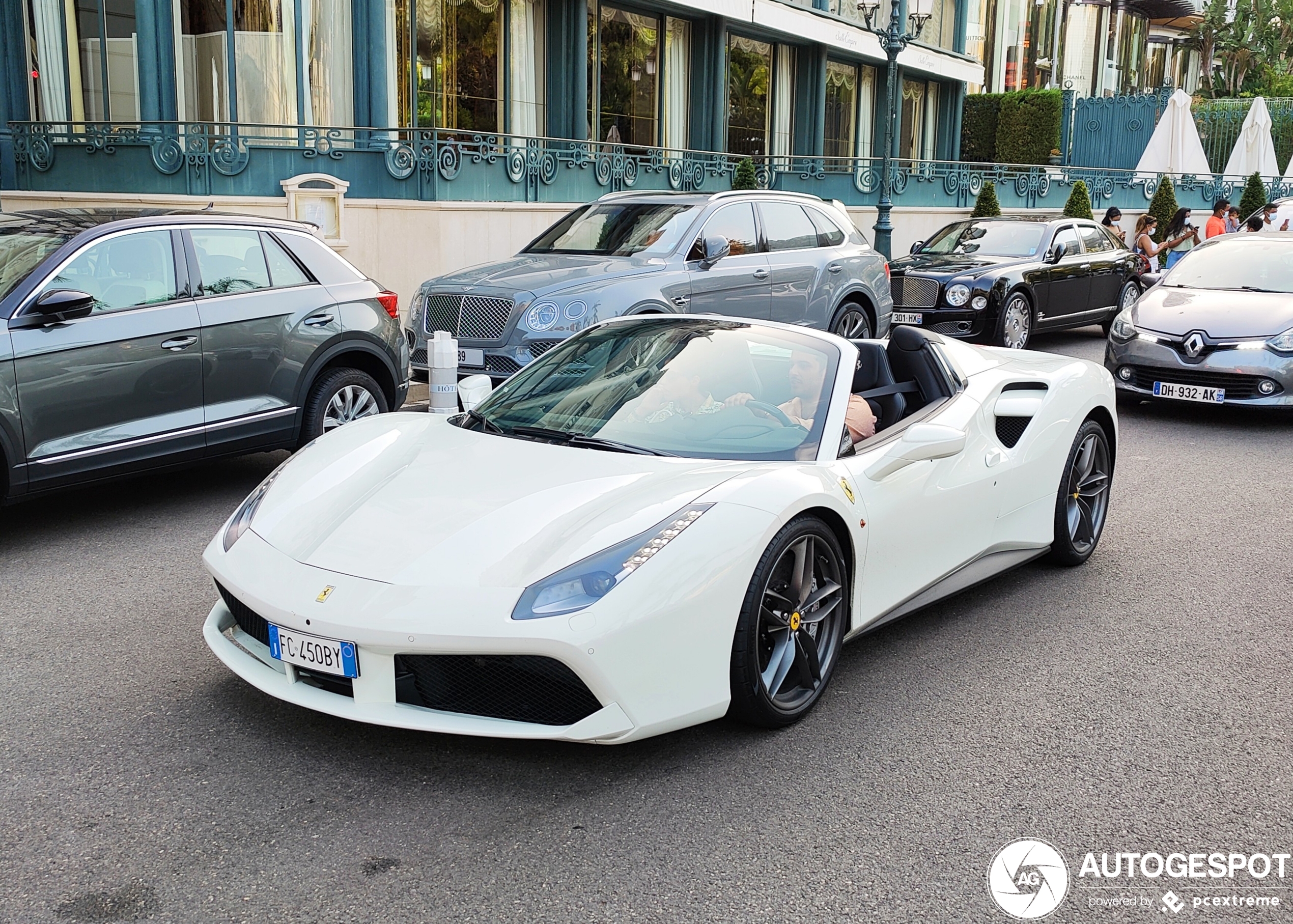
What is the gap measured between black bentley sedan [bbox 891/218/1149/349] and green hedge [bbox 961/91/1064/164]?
2290cm

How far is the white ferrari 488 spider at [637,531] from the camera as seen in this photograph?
11.7 ft

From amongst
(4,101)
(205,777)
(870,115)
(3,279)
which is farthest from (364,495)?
(870,115)

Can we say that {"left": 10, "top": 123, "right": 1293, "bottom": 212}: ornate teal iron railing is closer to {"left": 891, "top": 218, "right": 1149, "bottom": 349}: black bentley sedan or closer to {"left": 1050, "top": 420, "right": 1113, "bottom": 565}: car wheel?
{"left": 891, "top": 218, "right": 1149, "bottom": 349}: black bentley sedan

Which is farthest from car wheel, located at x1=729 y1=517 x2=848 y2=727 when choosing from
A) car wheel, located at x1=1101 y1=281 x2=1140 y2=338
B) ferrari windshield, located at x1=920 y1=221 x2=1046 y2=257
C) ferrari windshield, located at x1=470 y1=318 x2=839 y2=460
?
car wheel, located at x1=1101 y1=281 x2=1140 y2=338

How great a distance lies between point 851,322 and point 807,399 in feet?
25.5

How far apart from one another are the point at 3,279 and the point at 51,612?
2097 millimetres

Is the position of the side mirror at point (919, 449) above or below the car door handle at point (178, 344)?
below

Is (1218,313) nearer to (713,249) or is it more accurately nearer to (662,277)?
(713,249)

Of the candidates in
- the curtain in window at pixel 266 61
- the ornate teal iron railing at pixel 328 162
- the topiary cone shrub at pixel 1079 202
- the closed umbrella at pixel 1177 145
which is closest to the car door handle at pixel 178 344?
the ornate teal iron railing at pixel 328 162

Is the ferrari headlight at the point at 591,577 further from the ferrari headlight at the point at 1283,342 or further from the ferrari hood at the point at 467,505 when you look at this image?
the ferrari headlight at the point at 1283,342

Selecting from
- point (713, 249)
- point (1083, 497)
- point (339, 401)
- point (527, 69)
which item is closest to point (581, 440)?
point (1083, 497)

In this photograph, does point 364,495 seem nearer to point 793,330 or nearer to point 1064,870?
point 793,330

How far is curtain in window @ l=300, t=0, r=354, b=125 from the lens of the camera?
16672 millimetres

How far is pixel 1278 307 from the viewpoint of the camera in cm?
1072
